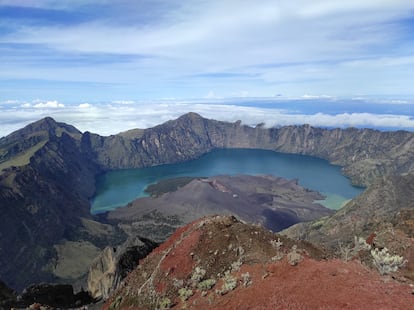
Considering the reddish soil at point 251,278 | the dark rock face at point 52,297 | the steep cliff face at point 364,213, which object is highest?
the reddish soil at point 251,278

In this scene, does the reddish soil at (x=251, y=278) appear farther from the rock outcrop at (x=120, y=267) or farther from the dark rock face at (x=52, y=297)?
the dark rock face at (x=52, y=297)

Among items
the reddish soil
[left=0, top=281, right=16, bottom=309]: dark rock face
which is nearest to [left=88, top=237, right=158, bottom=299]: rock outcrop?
[left=0, top=281, right=16, bottom=309]: dark rock face

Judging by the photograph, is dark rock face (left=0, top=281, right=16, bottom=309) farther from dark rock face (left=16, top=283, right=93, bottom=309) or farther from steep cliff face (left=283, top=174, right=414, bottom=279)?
steep cliff face (left=283, top=174, right=414, bottom=279)

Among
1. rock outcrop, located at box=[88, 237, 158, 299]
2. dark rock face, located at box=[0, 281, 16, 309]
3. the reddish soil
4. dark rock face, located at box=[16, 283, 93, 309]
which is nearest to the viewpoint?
the reddish soil

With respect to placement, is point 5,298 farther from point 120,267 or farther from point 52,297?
point 120,267

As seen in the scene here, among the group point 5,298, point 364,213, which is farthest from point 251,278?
point 364,213

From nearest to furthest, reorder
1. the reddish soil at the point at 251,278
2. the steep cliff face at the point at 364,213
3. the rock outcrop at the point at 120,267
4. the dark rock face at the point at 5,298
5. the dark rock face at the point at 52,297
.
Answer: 1. the reddish soil at the point at 251,278
2. the dark rock face at the point at 5,298
3. the dark rock face at the point at 52,297
4. the rock outcrop at the point at 120,267
5. the steep cliff face at the point at 364,213

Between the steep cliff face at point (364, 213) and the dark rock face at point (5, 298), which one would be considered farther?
the steep cliff face at point (364, 213)

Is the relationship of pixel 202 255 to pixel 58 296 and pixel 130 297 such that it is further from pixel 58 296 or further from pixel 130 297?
pixel 58 296

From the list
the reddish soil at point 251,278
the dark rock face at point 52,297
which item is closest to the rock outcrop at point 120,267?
the dark rock face at point 52,297
